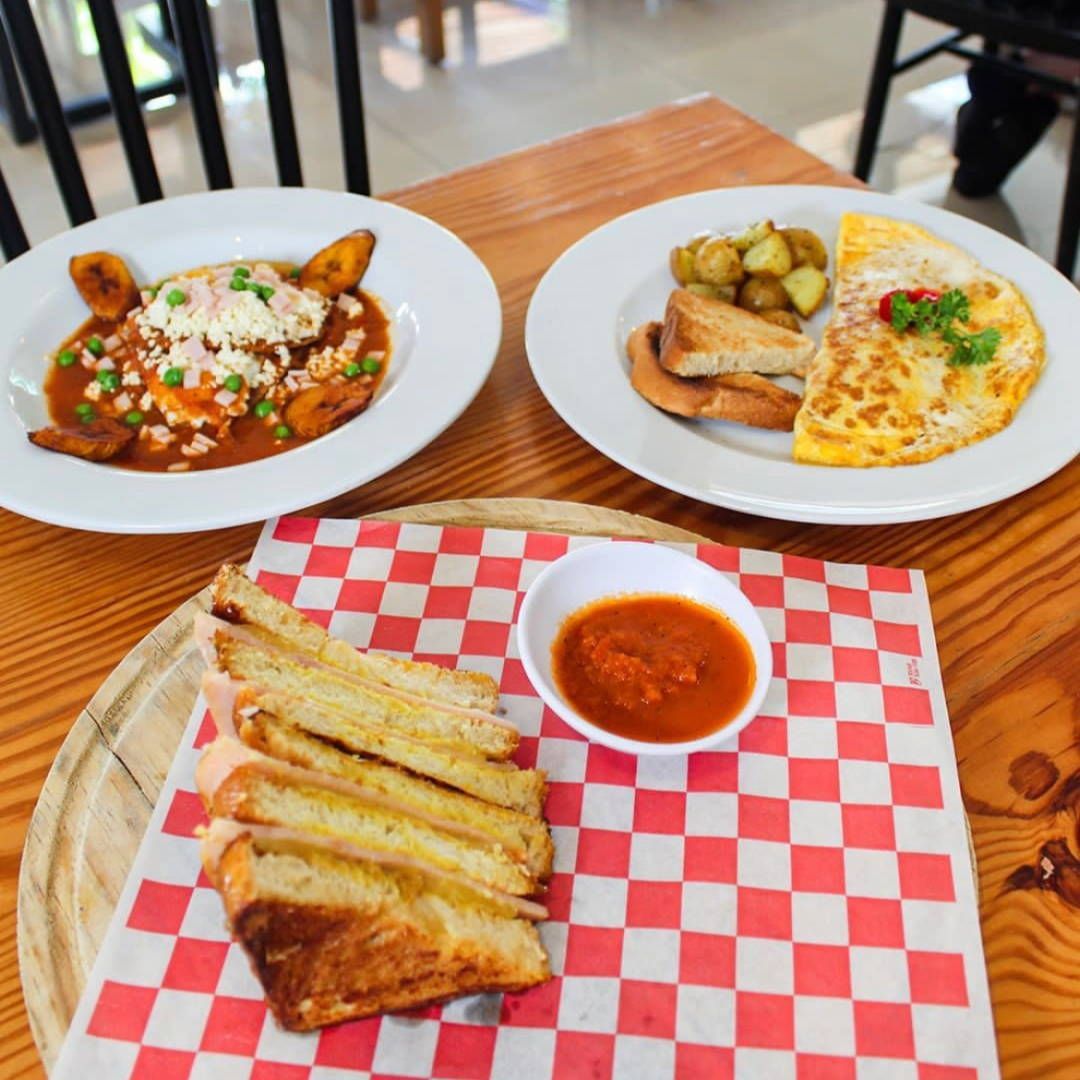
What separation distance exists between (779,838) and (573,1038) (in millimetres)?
507

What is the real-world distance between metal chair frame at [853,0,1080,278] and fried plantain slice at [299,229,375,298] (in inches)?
137

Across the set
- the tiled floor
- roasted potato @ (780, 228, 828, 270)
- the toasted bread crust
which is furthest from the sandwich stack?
the tiled floor

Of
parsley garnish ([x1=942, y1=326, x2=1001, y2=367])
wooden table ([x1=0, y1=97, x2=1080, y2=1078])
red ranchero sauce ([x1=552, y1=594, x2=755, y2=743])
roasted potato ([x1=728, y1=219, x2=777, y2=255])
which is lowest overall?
wooden table ([x1=0, y1=97, x2=1080, y2=1078])

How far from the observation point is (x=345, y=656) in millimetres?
2064

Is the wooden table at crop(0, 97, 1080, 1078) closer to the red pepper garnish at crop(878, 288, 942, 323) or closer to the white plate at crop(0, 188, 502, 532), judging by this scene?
the white plate at crop(0, 188, 502, 532)

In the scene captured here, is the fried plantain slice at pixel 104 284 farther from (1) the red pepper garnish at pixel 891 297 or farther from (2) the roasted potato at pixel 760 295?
(1) the red pepper garnish at pixel 891 297

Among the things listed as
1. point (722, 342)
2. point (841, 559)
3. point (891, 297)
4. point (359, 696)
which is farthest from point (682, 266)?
point (359, 696)

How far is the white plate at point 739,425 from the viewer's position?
2436mm

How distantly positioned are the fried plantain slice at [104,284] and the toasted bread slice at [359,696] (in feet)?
4.69

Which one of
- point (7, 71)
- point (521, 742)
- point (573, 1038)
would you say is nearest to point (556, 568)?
point (521, 742)

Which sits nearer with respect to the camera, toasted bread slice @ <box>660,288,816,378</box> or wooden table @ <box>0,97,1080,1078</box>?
wooden table @ <box>0,97,1080,1078</box>

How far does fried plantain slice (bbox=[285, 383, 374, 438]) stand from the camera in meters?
2.64

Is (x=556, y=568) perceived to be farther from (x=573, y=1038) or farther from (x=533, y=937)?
(x=573, y=1038)

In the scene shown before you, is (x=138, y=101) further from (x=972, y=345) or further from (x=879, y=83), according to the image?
(x=879, y=83)
